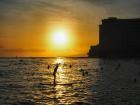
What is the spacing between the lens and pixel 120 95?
4991 cm

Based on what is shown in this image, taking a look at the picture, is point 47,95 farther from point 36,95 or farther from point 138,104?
point 138,104

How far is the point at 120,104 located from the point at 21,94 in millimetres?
15621

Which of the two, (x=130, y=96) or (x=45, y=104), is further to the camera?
(x=130, y=96)

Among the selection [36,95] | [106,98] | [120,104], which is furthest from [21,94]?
[120,104]

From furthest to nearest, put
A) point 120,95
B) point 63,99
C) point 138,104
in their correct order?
point 120,95 → point 63,99 → point 138,104

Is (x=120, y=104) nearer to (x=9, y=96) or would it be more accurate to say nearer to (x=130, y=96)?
(x=130, y=96)

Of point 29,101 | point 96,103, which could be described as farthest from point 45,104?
point 96,103

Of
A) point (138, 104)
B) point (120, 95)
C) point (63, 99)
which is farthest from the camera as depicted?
point (120, 95)

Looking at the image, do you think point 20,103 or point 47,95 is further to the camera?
point 47,95

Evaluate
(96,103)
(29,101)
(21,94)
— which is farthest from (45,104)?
(21,94)

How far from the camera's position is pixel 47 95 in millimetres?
50531

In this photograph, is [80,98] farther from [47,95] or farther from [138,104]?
[138,104]

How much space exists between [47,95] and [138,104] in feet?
45.8

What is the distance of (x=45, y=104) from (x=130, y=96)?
12412 mm
